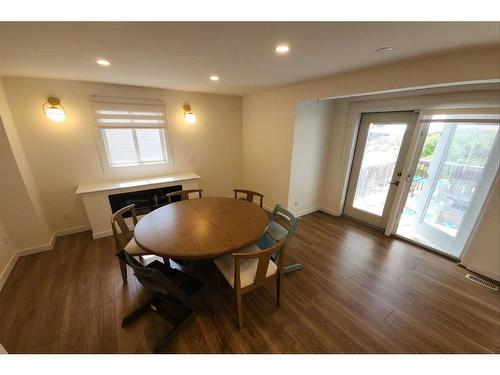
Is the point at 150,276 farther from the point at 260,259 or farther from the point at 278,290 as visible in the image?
the point at 278,290

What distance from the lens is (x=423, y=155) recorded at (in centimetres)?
250

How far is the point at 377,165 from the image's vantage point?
3.10 metres

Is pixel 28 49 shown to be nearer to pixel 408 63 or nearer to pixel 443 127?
pixel 408 63

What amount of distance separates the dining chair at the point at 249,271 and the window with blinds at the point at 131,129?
264 centimetres

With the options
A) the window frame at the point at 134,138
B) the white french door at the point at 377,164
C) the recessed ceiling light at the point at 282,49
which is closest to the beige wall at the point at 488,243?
the white french door at the point at 377,164

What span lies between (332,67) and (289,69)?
1.51 ft

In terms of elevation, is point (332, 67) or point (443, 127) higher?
point (332, 67)

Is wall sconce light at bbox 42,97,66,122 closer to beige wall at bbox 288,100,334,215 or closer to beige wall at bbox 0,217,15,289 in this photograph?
beige wall at bbox 0,217,15,289

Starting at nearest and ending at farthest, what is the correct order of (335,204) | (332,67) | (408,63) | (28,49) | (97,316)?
(28,49) → (97,316) → (408,63) → (332,67) → (335,204)

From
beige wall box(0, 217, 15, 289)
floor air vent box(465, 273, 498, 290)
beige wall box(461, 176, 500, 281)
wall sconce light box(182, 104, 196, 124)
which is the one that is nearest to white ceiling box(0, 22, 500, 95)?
wall sconce light box(182, 104, 196, 124)

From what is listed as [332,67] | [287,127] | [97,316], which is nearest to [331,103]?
[287,127]

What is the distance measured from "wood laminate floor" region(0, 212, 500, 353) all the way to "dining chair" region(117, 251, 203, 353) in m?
0.07

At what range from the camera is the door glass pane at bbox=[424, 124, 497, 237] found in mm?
2080

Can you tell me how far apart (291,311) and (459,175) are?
2687mm
